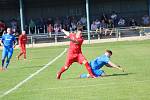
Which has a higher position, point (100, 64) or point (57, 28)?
point (57, 28)

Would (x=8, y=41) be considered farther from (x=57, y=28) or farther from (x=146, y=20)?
(x=146, y=20)

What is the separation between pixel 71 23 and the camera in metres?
50.5

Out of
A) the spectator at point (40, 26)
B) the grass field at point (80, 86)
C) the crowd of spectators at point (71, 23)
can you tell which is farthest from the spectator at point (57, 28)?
the grass field at point (80, 86)

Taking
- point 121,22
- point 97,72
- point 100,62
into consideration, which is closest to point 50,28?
point 121,22

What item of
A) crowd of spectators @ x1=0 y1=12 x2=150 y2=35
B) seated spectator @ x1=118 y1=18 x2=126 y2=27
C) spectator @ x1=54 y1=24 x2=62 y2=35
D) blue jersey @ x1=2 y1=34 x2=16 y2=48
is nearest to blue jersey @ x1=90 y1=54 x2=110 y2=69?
blue jersey @ x1=2 y1=34 x2=16 y2=48

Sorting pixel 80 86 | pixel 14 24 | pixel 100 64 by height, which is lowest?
pixel 80 86

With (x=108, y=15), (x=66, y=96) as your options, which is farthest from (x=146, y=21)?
(x=66, y=96)

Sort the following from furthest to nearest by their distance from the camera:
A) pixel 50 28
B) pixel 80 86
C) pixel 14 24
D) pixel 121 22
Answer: pixel 14 24, pixel 121 22, pixel 50 28, pixel 80 86

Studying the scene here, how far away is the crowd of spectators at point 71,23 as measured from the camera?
49375 millimetres

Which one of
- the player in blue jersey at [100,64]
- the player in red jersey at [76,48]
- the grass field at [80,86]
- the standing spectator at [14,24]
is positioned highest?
the standing spectator at [14,24]

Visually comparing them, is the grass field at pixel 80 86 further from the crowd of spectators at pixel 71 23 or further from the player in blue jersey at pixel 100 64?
the crowd of spectators at pixel 71 23

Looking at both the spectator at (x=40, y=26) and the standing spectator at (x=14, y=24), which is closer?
the standing spectator at (x=14, y=24)

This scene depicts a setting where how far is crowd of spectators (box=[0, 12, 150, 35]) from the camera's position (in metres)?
49.4

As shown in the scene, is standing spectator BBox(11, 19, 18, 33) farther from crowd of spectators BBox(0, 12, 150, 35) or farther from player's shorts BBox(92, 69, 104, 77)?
player's shorts BBox(92, 69, 104, 77)
